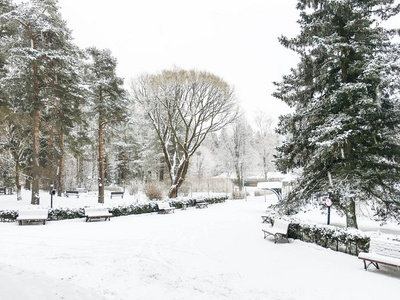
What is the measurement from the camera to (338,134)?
8.16 metres

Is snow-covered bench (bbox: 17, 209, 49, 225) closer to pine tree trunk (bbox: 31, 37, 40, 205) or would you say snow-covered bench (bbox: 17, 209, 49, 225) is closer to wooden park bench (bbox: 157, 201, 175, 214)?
pine tree trunk (bbox: 31, 37, 40, 205)

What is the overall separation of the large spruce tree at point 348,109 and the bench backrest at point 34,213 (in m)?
10.8

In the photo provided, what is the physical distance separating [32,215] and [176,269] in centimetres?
905

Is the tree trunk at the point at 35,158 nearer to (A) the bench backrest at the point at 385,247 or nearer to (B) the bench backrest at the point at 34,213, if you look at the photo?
(B) the bench backrest at the point at 34,213

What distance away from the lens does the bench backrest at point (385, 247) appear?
5.53m

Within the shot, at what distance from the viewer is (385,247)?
18.9 ft

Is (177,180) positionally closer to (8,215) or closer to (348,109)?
(8,215)

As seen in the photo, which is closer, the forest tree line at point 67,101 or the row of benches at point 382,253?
the row of benches at point 382,253

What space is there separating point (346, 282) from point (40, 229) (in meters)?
10.8

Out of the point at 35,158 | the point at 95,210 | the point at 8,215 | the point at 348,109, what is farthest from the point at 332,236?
the point at 35,158

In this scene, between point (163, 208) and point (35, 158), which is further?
point (163, 208)

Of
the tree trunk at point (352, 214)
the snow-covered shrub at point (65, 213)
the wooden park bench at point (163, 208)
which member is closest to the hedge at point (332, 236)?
the tree trunk at point (352, 214)

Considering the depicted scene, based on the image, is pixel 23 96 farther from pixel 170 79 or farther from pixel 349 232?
pixel 349 232

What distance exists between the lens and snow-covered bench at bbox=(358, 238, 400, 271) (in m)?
5.46
